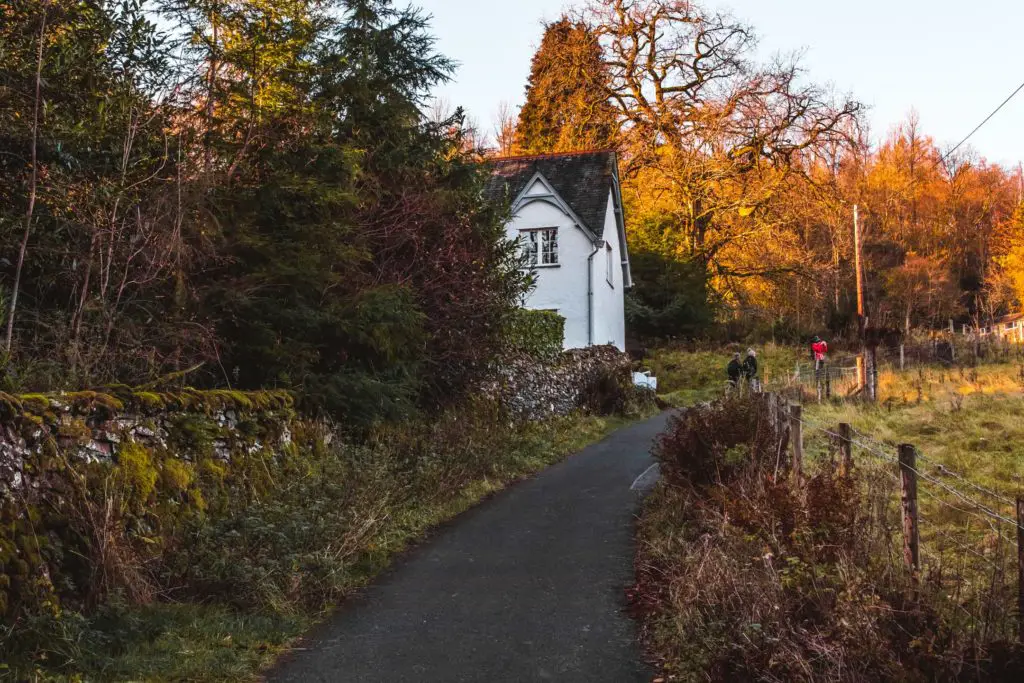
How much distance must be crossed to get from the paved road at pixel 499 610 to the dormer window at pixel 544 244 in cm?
1857

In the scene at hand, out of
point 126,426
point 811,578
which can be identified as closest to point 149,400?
point 126,426

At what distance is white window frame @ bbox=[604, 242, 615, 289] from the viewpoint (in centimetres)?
3131

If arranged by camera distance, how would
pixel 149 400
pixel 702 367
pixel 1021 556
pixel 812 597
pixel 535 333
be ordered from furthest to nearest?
pixel 702 367 → pixel 535 333 → pixel 149 400 → pixel 812 597 → pixel 1021 556

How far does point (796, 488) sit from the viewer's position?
766 centimetres

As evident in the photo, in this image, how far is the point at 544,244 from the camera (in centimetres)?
3034

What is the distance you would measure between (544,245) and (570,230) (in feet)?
3.87

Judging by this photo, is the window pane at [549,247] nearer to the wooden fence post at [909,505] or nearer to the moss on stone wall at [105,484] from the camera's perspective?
the moss on stone wall at [105,484]

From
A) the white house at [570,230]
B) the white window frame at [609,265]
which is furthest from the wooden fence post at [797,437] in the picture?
the white window frame at [609,265]

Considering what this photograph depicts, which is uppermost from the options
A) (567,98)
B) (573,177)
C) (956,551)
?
(567,98)

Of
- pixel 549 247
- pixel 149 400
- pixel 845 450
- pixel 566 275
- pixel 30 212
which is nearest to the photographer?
pixel 30 212

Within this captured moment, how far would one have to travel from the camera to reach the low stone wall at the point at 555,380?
61.0 ft

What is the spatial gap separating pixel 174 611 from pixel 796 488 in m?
5.58

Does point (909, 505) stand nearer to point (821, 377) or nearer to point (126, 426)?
point (126, 426)

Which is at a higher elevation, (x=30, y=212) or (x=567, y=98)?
(x=567, y=98)
